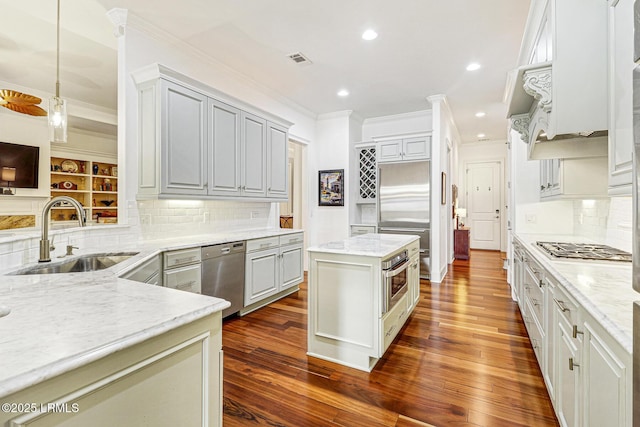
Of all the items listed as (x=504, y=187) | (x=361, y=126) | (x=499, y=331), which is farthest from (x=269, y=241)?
(x=504, y=187)

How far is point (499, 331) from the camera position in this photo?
9.60 ft

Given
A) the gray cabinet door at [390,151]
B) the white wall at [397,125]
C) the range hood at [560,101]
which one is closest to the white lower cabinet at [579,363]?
the range hood at [560,101]

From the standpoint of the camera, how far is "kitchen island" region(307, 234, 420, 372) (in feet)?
7.30

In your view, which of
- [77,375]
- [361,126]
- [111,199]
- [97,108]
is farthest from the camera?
[111,199]

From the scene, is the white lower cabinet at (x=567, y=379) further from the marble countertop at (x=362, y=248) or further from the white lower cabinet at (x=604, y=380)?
the marble countertop at (x=362, y=248)

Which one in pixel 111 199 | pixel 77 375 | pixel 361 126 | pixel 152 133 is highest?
pixel 361 126

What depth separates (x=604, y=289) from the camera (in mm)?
1286

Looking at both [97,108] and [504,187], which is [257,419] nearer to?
[97,108]

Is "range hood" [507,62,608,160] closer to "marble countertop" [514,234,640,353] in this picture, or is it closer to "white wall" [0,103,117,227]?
"marble countertop" [514,234,640,353]

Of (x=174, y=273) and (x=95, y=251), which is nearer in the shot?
(x=95, y=251)

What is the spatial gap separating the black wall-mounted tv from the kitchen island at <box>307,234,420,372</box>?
16.6ft

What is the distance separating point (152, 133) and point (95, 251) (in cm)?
113

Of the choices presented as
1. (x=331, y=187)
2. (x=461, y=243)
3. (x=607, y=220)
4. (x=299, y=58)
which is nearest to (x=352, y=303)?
(x=607, y=220)

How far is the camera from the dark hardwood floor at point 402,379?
1.75 meters
